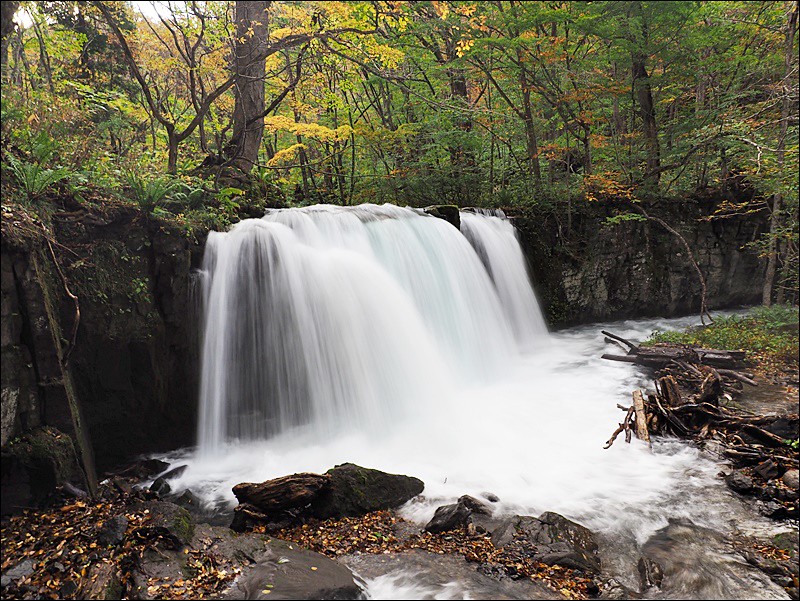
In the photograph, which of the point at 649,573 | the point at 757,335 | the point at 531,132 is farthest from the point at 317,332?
the point at 531,132

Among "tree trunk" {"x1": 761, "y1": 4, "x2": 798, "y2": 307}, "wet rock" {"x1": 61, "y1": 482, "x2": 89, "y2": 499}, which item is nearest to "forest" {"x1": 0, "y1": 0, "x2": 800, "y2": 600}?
"wet rock" {"x1": 61, "y1": 482, "x2": 89, "y2": 499}

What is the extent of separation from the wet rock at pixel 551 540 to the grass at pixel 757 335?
6.41 m

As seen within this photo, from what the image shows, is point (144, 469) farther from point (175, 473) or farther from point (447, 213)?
point (447, 213)

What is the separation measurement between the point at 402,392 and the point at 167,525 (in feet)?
12.5

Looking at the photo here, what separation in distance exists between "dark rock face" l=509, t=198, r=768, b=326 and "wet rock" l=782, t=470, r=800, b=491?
297 inches

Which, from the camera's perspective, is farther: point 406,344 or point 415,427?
point 406,344

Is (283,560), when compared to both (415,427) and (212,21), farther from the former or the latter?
(212,21)

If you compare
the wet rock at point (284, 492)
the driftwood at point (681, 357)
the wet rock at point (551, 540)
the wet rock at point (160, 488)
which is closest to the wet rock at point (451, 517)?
the wet rock at point (551, 540)

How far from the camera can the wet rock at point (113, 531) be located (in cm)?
351

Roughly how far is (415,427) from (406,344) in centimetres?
147

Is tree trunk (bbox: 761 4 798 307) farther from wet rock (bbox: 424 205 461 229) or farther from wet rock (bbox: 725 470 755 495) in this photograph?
wet rock (bbox: 725 470 755 495)

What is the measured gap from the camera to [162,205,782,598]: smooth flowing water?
4703 mm

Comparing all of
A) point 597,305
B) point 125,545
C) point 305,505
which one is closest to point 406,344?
point 305,505

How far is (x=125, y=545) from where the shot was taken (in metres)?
3.47
